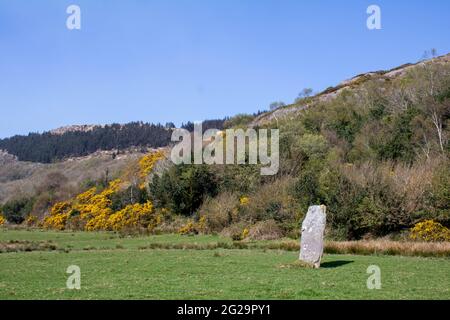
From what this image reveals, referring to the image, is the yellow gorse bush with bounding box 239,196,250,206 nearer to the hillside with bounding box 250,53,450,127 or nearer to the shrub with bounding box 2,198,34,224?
the hillside with bounding box 250,53,450,127

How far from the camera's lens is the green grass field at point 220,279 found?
1769 centimetres

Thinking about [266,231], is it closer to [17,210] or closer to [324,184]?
[324,184]

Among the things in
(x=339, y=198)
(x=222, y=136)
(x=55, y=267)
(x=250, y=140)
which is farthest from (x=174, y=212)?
(x=55, y=267)

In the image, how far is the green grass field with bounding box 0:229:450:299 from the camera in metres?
17.7

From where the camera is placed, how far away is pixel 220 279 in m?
21.7

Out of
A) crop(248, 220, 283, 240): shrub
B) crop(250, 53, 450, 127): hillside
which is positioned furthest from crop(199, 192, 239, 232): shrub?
crop(250, 53, 450, 127): hillside

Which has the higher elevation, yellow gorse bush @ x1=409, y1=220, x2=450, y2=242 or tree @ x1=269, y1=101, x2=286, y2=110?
tree @ x1=269, y1=101, x2=286, y2=110

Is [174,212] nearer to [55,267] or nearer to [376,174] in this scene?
[376,174]

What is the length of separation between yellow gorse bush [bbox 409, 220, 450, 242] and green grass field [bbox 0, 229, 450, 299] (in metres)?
14.4

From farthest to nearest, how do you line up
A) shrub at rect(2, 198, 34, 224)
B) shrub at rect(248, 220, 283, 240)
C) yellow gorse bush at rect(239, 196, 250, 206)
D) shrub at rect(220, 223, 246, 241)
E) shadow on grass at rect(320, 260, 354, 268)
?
shrub at rect(2, 198, 34, 224), yellow gorse bush at rect(239, 196, 250, 206), shrub at rect(220, 223, 246, 241), shrub at rect(248, 220, 283, 240), shadow on grass at rect(320, 260, 354, 268)

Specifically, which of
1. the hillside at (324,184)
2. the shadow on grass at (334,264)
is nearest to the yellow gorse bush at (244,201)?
the hillside at (324,184)

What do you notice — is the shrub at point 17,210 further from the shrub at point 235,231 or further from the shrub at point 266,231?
the shrub at point 266,231

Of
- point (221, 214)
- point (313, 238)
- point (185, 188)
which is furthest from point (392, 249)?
point (185, 188)

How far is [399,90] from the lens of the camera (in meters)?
89.6
